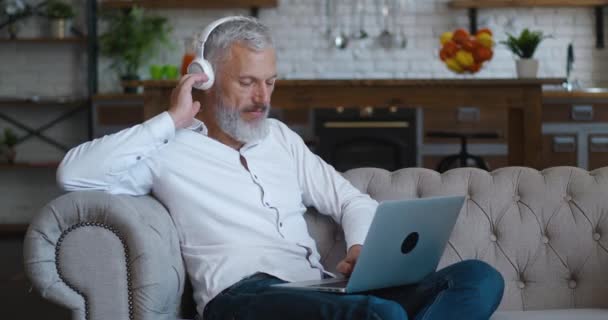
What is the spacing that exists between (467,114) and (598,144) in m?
0.93

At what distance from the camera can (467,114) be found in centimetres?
642

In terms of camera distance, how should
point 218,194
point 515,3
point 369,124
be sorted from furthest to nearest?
point 515,3 → point 369,124 → point 218,194

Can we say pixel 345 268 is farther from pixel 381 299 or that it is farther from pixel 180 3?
pixel 180 3

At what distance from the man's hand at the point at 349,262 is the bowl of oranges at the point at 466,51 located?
2.68 metres

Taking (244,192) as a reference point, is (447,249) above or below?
below

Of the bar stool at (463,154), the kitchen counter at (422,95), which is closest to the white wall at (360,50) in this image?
the bar stool at (463,154)

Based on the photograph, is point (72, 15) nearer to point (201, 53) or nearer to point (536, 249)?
point (201, 53)

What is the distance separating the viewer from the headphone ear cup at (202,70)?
2492 millimetres

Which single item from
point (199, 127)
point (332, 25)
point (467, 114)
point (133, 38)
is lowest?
point (467, 114)

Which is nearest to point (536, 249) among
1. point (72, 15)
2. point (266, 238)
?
point (266, 238)

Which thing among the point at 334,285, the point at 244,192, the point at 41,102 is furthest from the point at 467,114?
the point at 334,285

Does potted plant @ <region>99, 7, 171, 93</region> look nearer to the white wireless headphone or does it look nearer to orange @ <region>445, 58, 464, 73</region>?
orange @ <region>445, 58, 464, 73</region>

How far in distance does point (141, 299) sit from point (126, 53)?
502 centimetres

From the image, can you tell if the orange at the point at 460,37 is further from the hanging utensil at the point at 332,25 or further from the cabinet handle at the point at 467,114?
the hanging utensil at the point at 332,25
